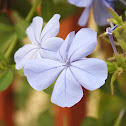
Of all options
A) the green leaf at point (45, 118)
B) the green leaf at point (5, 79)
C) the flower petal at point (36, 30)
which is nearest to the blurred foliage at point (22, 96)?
the green leaf at point (45, 118)

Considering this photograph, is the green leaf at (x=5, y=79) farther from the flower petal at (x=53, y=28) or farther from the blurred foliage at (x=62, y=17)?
the flower petal at (x=53, y=28)

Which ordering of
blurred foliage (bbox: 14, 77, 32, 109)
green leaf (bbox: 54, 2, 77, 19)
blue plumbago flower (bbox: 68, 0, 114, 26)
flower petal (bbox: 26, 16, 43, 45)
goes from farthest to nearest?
blurred foliage (bbox: 14, 77, 32, 109) < green leaf (bbox: 54, 2, 77, 19) < blue plumbago flower (bbox: 68, 0, 114, 26) < flower petal (bbox: 26, 16, 43, 45)

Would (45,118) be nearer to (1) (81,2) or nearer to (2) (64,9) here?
(2) (64,9)

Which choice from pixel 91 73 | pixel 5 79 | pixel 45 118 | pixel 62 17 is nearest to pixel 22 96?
pixel 45 118

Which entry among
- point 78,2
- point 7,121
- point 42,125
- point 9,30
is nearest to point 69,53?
point 78,2

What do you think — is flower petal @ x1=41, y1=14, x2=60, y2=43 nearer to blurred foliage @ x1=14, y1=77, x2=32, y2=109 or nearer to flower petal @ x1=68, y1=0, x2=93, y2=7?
flower petal @ x1=68, y1=0, x2=93, y2=7

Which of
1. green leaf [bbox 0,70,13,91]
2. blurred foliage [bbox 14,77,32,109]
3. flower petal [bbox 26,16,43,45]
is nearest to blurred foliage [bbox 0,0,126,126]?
green leaf [bbox 0,70,13,91]
